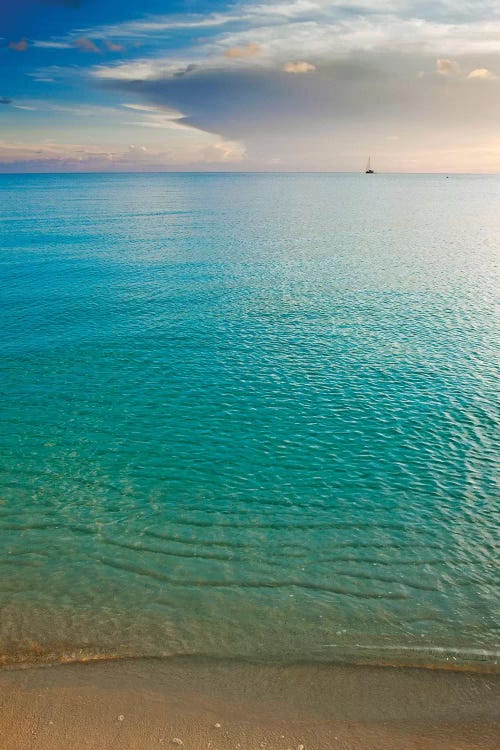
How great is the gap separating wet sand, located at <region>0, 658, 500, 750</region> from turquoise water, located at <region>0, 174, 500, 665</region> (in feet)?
3.41

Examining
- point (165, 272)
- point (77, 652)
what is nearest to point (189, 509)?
point (77, 652)

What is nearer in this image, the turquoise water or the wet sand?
the wet sand

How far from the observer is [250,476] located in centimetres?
3422

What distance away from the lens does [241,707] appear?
739 inches

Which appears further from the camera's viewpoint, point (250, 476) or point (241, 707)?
point (250, 476)

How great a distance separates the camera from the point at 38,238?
435ft

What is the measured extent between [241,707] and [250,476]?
53.4 ft

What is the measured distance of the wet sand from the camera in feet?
57.3

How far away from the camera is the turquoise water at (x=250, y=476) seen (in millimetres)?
22984

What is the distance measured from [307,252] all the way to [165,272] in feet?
118

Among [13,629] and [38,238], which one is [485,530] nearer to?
[13,629]

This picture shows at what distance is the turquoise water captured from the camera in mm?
22984

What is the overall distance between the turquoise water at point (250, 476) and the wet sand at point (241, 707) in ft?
3.41

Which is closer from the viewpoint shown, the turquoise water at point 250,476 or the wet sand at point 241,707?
the wet sand at point 241,707
